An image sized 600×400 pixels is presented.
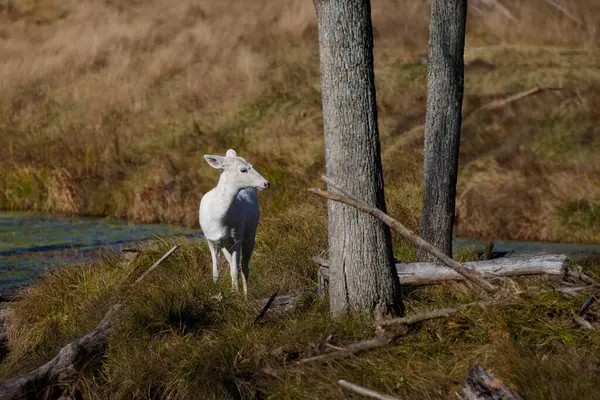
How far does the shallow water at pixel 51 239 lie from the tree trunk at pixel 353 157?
5.99 metres

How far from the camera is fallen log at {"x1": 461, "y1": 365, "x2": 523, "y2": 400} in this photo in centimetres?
654

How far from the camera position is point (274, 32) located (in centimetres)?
2630

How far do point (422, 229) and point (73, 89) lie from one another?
15733 millimetres

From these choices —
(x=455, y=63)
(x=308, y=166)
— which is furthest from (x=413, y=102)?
(x=455, y=63)

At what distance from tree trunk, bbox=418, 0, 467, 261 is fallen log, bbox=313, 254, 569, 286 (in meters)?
1.42

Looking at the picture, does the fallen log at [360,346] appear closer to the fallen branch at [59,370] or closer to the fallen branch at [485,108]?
the fallen branch at [59,370]

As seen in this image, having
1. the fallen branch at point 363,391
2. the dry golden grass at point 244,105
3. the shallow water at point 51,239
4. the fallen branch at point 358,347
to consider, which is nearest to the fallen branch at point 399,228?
the fallen branch at point 358,347

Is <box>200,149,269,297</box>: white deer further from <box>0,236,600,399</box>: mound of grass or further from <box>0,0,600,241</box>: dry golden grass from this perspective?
<box>0,0,600,241</box>: dry golden grass

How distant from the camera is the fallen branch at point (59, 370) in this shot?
818 centimetres

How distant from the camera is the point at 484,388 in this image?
6.66 metres

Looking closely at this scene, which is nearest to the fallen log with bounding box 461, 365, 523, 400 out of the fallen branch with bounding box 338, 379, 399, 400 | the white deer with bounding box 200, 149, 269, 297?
the fallen branch with bounding box 338, 379, 399, 400

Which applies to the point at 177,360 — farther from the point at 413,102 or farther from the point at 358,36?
the point at 413,102

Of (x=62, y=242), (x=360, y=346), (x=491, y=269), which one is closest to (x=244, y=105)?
(x=62, y=242)

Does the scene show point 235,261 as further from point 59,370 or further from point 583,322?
point 583,322
